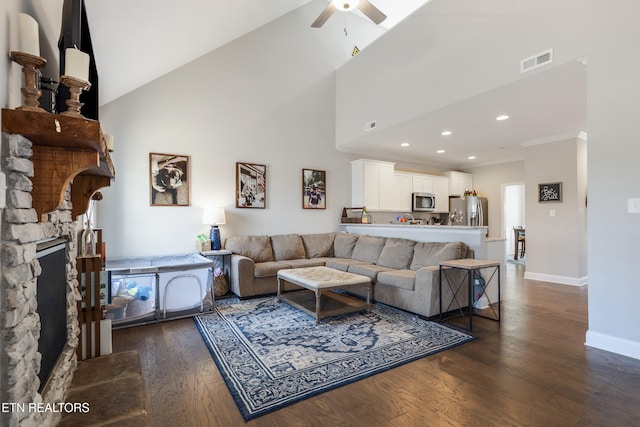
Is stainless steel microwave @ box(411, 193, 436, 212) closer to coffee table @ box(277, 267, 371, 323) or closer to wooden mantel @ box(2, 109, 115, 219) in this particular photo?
coffee table @ box(277, 267, 371, 323)

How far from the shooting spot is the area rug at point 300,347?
6.83ft

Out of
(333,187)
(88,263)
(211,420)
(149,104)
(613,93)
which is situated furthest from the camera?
(333,187)

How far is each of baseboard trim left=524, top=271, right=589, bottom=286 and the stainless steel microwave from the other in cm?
229

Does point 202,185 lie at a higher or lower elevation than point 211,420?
higher

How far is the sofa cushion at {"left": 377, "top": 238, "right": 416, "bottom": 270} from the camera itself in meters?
4.26

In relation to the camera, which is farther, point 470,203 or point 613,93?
point 470,203

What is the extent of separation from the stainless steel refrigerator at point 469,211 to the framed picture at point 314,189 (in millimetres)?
3399

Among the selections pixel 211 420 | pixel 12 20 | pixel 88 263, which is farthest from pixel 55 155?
pixel 211 420

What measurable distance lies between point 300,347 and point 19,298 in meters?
2.07

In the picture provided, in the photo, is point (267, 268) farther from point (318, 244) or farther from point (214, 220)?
point (318, 244)

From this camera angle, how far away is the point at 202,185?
15.6ft

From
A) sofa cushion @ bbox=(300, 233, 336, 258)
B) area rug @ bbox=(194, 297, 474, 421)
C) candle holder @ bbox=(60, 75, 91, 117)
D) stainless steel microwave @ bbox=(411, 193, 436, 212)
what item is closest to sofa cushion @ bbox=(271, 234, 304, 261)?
sofa cushion @ bbox=(300, 233, 336, 258)

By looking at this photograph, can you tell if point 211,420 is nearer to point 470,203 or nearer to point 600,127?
point 600,127

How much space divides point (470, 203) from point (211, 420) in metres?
7.00
